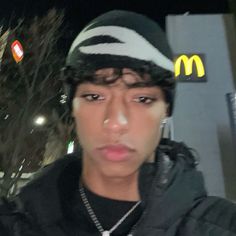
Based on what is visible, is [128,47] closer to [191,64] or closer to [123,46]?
[123,46]

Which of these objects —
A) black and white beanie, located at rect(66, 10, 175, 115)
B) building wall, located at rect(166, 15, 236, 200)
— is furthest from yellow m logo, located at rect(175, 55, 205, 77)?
black and white beanie, located at rect(66, 10, 175, 115)

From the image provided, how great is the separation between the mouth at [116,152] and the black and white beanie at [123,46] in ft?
0.86

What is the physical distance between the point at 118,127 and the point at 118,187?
215 millimetres

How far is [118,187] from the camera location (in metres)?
1.40

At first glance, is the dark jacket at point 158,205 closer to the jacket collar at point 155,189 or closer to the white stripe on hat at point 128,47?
the jacket collar at point 155,189

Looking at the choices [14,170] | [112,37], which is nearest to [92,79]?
[112,37]

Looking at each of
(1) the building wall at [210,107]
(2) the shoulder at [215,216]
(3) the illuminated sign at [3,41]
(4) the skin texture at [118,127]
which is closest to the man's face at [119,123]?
(4) the skin texture at [118,127]

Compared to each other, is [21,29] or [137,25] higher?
[21,29]

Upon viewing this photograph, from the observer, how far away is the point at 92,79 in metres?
1.41

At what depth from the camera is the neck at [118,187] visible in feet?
4.58

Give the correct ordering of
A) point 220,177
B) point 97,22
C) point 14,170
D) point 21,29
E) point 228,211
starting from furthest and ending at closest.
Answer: point 14,170
point 21,29
point 220,177
point 97,22
point 228,211

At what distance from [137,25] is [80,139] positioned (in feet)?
1.45

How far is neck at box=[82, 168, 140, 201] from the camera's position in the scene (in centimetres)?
140

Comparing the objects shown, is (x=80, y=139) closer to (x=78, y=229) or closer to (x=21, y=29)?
(x=78, y=229)
